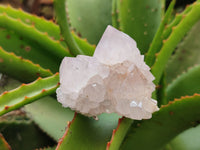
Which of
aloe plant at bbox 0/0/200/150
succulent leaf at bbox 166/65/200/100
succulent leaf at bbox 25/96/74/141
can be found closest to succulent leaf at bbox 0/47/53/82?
aloe plant at bbox 0/0/200/150

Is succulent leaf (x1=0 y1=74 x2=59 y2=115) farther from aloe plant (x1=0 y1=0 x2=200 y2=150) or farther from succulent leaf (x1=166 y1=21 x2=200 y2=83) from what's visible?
succulent leaf (x1=166 y1=21 x2=200 y2=83)

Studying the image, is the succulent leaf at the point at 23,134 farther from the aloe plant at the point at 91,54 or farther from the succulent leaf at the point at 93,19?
the succulent leaf at the point at 93,19

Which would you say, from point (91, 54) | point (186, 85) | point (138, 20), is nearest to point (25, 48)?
point (91, 54)

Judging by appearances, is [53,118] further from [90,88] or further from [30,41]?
[90,88]

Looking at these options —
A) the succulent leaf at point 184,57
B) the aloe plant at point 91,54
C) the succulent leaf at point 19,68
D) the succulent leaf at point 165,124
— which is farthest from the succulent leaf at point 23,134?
the succulent leaf at point 184,57

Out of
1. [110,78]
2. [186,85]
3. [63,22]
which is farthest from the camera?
[186,85]

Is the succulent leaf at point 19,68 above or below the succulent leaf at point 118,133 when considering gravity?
below

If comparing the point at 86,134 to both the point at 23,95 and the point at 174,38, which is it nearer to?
the point at 23,95
